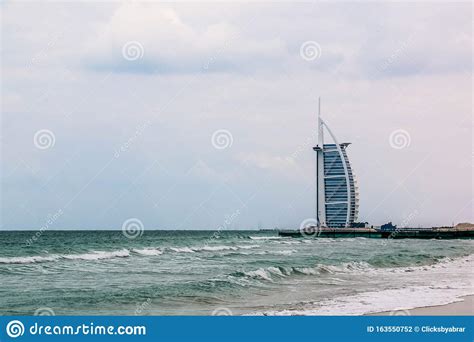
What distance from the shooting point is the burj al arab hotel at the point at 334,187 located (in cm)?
11431

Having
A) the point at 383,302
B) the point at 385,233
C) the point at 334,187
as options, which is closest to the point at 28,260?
the point at 383,302

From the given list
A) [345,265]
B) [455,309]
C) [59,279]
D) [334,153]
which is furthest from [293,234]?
[455,309]

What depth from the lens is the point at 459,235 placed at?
97250 mm

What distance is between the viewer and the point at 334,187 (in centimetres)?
11575

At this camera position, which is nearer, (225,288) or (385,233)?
(225,288)

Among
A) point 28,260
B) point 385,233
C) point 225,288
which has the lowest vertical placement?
point 28,260

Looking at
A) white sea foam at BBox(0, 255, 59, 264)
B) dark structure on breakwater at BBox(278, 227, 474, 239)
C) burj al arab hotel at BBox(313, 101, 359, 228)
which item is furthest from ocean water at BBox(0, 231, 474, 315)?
burj al arab hotel at BBox(313, 101, 359, 228)

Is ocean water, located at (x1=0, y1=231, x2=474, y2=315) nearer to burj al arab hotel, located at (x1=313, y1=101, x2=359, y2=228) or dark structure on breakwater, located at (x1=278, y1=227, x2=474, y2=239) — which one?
dark structure on breakwater, located at (x1=278, y1=227, x2=474, y2=239)

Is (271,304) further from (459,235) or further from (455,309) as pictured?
(459,235)

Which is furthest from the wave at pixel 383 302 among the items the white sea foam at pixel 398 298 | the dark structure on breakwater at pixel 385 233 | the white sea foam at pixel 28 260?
the dark structure on breakwater at pixel 385 233

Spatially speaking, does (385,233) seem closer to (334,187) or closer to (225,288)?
(334,187)

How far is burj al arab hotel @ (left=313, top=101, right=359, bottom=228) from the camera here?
114 metres

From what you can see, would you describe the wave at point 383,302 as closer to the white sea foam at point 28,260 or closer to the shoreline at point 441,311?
the shoreline at point 441,311

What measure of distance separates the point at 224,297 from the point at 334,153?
3791 inches
